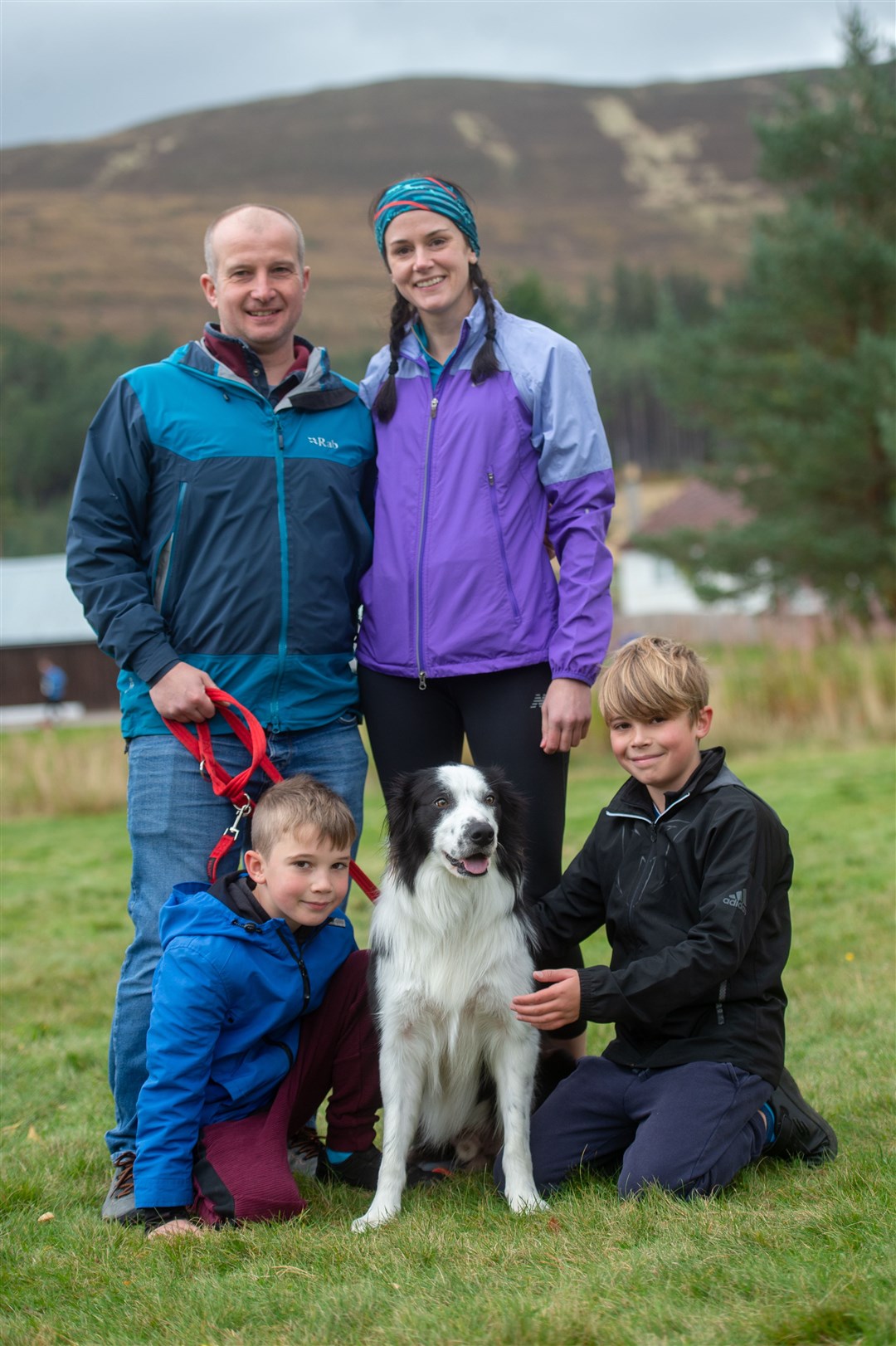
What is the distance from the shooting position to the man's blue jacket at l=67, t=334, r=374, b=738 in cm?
353

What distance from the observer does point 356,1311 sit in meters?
2.46

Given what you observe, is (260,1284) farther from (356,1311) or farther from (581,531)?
(581,531)

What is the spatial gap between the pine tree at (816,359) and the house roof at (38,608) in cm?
A: 2126

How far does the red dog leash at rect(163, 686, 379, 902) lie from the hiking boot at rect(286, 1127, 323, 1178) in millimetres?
876

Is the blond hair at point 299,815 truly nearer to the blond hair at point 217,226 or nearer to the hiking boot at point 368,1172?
the hiking boot at point 368,1172

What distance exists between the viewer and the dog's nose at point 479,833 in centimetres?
324

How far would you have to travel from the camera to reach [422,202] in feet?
11.9

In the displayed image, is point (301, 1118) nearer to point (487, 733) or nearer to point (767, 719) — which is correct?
point (487, 733)

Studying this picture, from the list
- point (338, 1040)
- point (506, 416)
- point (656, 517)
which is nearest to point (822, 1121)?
point (338, 1040)

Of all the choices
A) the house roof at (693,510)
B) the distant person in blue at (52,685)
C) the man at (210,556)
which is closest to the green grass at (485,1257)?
the man at (210,556)

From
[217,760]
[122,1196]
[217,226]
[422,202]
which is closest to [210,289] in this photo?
[217,226]

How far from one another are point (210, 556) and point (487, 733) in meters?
0.96

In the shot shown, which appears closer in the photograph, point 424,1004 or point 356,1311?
point 356,1311

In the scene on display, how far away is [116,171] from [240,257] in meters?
183
